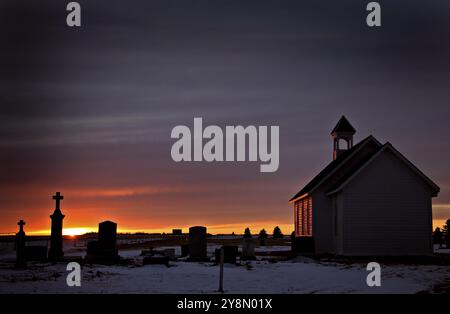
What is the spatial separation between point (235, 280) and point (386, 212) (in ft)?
55.0

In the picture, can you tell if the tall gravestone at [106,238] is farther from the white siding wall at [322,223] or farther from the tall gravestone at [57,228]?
the white siding wall at [322,223]

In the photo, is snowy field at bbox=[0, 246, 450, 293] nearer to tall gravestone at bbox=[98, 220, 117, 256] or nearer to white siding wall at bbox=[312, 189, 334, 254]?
tall gravestone at bbox=[98, 220, 117, 256]

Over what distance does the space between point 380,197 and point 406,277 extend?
46.4 ft

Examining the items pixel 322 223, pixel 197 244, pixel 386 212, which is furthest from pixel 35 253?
pixel 386 212

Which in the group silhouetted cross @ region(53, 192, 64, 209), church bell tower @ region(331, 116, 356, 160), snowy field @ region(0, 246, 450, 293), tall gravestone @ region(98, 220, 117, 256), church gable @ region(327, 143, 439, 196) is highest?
church bell tower @ region(331, 116, 356, 160)

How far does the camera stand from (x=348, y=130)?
42.2 meters

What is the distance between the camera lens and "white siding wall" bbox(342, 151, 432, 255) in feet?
107

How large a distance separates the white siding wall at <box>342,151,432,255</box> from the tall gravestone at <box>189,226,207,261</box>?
852 cm

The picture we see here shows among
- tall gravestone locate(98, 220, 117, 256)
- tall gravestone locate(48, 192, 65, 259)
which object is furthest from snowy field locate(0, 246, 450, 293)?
tall gravestone locate(48, 192, 65, 259)

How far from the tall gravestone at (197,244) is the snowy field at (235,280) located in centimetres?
552

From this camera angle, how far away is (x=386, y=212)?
3266 cm
